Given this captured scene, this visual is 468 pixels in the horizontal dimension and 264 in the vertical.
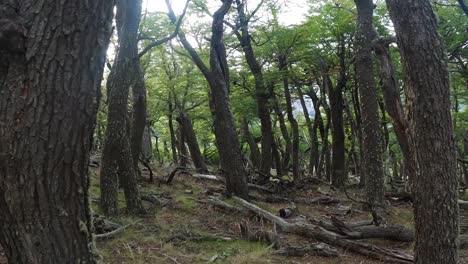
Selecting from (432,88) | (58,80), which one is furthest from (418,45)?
(58,80)

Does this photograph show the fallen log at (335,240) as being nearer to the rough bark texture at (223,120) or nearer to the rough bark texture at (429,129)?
the rough bark texture at (223,120)

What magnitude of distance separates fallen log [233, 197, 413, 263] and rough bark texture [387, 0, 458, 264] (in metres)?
1.93

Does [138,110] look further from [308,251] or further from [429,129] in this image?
[429,129]

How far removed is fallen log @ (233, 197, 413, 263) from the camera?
6.13 m

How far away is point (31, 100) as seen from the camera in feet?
6.69

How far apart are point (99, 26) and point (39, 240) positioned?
115cm

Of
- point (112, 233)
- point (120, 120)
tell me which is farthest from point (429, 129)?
point (120, 120)

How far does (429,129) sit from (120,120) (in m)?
5.14

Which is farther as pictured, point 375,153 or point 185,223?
point 375,153

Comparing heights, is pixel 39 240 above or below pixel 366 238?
above

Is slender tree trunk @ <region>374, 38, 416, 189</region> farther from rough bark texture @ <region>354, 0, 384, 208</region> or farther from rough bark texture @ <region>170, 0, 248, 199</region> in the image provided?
rough bark texture @ <region>170, 0, 248, 199</region>

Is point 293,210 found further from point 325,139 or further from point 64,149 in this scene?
point 325,139

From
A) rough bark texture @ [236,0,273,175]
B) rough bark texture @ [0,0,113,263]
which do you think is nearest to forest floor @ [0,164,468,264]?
rough bark texture @ [0,0,113,263]

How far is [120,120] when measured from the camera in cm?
734
